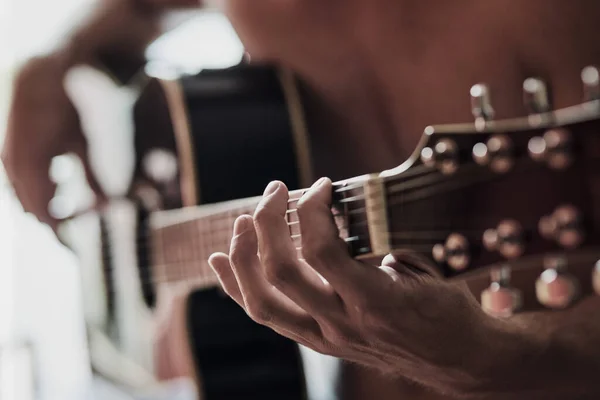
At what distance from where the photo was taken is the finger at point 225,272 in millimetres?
523

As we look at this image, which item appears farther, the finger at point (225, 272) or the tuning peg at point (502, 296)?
the finger at point (225, 272)

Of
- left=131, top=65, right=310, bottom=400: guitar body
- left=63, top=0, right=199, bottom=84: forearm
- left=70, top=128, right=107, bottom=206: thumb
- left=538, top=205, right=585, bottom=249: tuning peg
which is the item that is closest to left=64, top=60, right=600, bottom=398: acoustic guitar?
left=538, top=205, right=585, bottom=249: tuning peg

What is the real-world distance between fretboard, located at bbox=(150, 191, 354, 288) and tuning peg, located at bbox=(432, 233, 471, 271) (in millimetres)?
228

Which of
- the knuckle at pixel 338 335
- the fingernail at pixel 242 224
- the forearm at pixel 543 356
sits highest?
the fingernail at pixel 242 224

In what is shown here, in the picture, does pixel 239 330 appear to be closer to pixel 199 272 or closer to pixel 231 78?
pixel 199 272

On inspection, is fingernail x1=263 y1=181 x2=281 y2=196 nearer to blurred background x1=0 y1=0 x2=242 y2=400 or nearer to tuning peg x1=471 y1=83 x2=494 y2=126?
tuning peg x1=471 y1=83 x2=494 y2=126

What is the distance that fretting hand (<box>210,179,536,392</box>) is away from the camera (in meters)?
0.43

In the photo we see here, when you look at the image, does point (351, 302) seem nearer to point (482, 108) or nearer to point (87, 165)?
point (482, 108)

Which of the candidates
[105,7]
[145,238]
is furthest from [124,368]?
[105,7]

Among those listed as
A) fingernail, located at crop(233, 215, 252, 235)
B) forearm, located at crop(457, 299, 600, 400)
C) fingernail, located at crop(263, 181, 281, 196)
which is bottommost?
forearm, located at crop(457, 299, 600, 400)

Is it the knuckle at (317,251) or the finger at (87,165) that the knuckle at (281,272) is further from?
the finger at (87,165)

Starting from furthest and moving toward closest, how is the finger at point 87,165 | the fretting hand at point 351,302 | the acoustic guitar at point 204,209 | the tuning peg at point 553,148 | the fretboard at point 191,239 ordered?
the finger at point 87,165, the acoustic guitar at point 204,209, the fretboard at point 191,239, the fretting hand at point 351,302, the tuning peg at point 553,148

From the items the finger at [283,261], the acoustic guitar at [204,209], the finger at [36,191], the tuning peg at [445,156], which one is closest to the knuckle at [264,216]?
the finger at [283,261]

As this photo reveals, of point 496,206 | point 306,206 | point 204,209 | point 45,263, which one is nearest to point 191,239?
point 204,209
